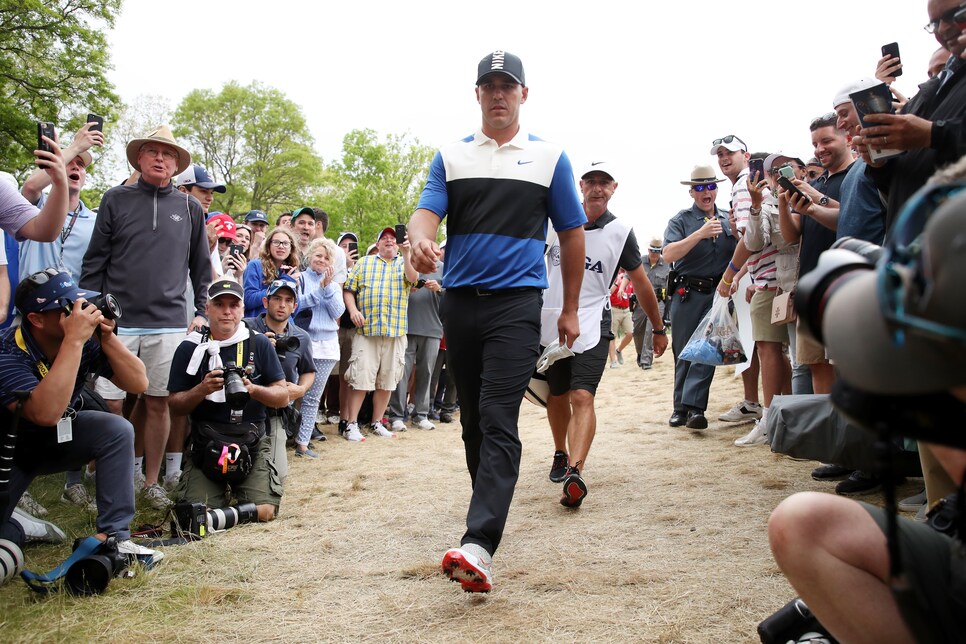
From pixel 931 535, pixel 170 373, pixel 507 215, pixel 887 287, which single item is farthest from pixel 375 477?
pixel 887 287

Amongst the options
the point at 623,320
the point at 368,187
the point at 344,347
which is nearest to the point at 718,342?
the point at 344,347

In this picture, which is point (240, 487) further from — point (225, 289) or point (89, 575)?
point (89, 575)

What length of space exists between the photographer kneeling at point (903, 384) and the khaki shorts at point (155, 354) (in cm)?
431

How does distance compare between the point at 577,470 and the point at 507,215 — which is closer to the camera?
the point at 507,215

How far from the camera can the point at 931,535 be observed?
1644 millimetres

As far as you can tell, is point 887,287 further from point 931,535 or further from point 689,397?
point 689,397

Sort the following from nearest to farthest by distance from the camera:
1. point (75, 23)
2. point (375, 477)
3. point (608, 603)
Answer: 1. point (608, 603)
2. point (375, 477)
3. point (75, 23)

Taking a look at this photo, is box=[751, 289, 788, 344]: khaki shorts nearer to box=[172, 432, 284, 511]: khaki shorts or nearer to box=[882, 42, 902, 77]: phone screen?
box=[882, 42, 902, 77]: phone screen

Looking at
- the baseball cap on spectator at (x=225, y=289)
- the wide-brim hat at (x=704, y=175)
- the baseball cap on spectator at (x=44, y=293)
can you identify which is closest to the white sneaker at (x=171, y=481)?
the baseball cap on spectator at (x=225, y=289)

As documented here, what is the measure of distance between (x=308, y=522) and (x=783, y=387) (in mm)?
3810

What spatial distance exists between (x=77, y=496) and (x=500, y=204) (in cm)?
332

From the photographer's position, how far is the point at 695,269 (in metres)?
7.19

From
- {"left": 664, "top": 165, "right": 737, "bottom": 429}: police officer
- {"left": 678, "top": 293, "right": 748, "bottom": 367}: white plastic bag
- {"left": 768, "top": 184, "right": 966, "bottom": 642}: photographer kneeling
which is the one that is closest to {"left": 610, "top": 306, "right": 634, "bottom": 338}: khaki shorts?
{"left": 664, "top": 165, "right": 737, "bottom": 429}: police officer

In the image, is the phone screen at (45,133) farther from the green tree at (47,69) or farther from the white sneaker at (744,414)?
the green tree at (47,69)
